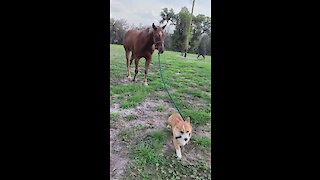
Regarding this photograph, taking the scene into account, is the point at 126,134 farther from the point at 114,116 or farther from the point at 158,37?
the point at 158,37

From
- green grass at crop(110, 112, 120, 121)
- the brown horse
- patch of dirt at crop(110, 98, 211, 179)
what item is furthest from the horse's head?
green grass at crop(110, 112, 120, 121)

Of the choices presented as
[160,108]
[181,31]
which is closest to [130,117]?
[160,108]

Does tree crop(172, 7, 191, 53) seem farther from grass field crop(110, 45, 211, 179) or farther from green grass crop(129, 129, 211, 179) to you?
green grass crop(129, 129, 211, 179)

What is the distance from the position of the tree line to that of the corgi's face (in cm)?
35

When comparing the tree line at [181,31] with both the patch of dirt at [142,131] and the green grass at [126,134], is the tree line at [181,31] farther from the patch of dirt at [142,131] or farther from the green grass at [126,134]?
the green grass at [126,134]

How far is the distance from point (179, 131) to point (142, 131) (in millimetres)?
161

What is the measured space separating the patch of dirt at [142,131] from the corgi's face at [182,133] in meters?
0.03

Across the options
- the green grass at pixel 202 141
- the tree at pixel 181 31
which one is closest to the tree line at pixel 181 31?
the tree at pixel 181 31

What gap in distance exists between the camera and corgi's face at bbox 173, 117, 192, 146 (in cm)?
116
